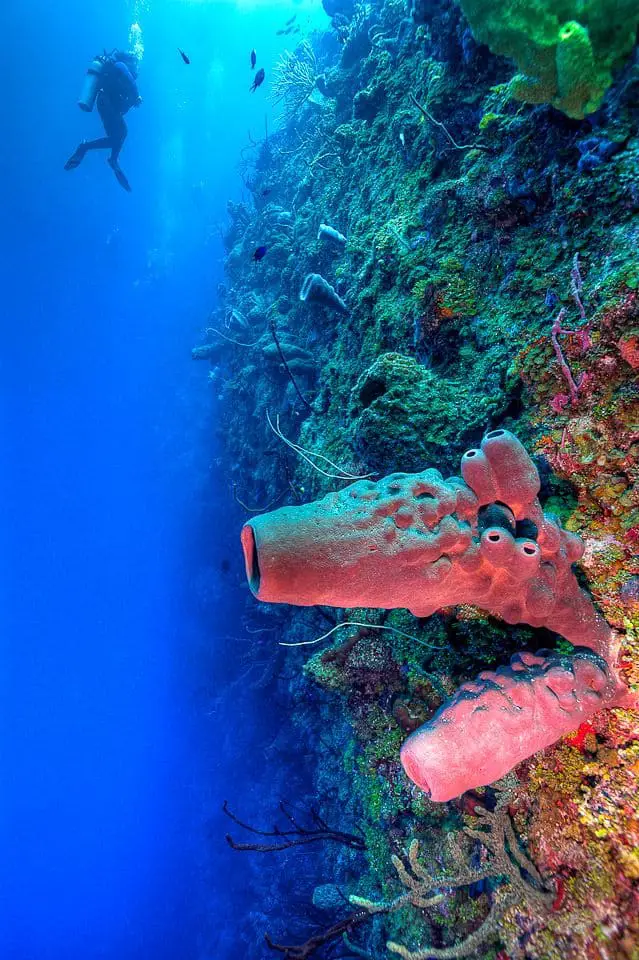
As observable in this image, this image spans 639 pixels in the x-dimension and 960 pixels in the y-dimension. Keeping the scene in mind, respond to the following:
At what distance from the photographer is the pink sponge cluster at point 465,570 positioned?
5.60 feet

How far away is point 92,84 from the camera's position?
11.9 meters

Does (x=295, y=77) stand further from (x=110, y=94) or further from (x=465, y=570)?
(x=465, y=570)

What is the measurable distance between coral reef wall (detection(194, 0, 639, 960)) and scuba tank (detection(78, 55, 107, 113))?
9542mm

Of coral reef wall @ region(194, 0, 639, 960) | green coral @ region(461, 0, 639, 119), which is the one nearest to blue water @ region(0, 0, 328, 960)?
coral reef wall @ region(194, 0, 639, 960)

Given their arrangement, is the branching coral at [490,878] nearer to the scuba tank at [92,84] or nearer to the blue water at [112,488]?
the blue water at [112,488]

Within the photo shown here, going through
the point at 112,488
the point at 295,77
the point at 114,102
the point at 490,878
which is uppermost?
the point at 114,102

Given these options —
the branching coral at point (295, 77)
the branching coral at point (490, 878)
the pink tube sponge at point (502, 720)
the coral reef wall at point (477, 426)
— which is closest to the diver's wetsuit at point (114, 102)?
the branching coral at point (295, 77)

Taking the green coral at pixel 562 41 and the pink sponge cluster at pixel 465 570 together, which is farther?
the green coral at pixel 562 41

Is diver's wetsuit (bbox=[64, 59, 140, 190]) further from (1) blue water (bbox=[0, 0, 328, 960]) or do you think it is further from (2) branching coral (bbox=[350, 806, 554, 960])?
(2) branching coral (bbox=[350, 806, 554, 960])

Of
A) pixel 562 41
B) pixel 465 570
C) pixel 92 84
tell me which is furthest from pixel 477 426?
pixel 92 84

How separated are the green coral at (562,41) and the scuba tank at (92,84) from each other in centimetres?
1426

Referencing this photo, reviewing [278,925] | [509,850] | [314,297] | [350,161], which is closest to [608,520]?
[509,850]

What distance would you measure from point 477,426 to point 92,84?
641 inches

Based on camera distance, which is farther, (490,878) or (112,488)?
(112,488)
